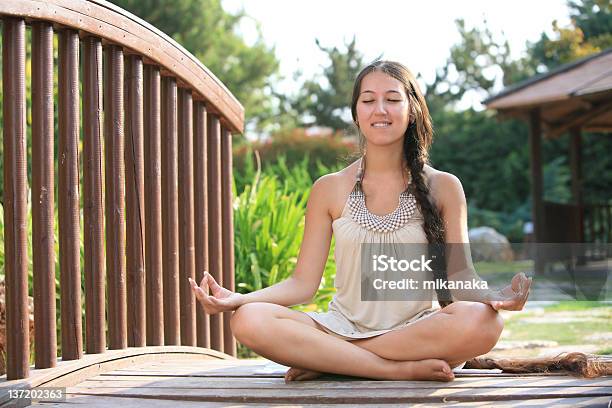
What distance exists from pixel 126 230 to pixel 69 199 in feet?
1.67

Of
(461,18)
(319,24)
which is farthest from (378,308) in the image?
(461,18)

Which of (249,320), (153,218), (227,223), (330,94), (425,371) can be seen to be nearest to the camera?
(425,371)

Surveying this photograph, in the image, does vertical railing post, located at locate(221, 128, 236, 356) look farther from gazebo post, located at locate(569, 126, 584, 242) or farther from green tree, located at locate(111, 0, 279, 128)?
green tree, located at locate(111, 0, 279, 128)

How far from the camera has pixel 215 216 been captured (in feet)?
13.8

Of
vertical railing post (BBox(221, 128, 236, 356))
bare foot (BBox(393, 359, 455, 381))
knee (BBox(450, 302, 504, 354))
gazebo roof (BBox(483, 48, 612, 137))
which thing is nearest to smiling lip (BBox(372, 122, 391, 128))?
knee (BBox(450, 302, 504, 354))

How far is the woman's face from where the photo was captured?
3.08 metres

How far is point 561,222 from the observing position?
11875mm

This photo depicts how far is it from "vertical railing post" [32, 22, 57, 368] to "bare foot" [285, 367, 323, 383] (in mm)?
755

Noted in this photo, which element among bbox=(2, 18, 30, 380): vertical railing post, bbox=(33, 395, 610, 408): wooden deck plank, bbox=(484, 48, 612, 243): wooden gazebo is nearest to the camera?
bbox=(33, 395, 610, 408): wooden deck plank

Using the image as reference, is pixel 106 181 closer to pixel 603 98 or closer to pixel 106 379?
pixel 106 379

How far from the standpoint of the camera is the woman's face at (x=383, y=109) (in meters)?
3.08

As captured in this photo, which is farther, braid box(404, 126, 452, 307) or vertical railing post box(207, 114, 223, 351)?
vertical railing post box(207, 114, 223, 351)

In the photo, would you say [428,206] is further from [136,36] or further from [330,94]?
[330,94]

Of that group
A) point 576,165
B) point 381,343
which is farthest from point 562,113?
point 381,343
